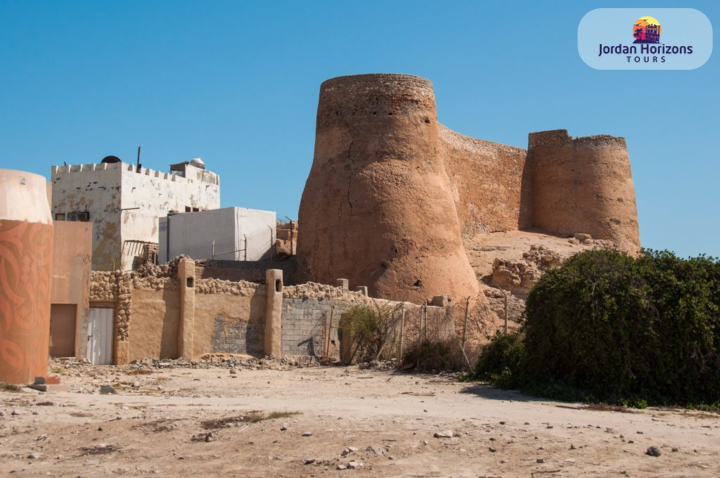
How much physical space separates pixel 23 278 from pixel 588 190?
26837 mm

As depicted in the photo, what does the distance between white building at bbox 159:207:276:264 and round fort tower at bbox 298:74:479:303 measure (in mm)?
5542

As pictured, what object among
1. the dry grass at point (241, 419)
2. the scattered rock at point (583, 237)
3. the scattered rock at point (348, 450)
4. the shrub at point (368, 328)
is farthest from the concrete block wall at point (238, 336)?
the scattered rock at point (583, 237)

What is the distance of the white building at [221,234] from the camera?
94.9 feet

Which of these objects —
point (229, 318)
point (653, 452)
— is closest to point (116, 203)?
point (229, 318)

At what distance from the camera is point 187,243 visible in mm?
29875

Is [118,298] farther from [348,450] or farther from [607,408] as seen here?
[348,450]

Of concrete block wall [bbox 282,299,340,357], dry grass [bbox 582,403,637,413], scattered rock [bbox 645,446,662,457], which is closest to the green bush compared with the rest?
dry grass [bbox 582,403,637,413]

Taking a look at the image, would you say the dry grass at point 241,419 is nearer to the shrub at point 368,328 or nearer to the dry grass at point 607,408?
the dry grass at point 607,408

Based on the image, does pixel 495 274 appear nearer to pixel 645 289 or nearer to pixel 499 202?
pixel 499 202

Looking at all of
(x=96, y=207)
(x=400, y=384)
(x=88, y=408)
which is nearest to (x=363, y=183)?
(x=400, y=384)

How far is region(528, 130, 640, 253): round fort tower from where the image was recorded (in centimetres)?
3531

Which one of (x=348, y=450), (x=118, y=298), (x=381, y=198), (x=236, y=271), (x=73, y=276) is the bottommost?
(x=348, y=450)

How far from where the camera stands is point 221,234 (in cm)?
2912

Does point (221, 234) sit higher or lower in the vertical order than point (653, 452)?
higher
